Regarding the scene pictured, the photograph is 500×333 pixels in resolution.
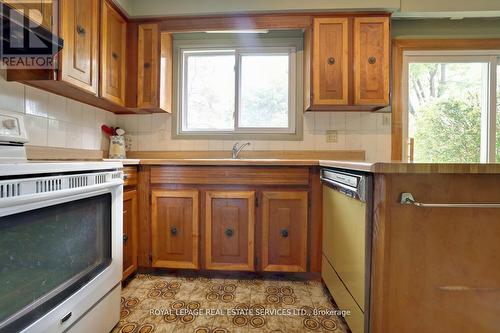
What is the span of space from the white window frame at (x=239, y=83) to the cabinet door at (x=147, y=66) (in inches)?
12.7

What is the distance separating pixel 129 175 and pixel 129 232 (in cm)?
41

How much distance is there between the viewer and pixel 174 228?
5.72ft

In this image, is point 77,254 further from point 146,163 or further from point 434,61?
point 434,61

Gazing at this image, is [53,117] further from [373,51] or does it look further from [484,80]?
[484,80]

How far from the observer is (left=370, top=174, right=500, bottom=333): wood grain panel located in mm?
896

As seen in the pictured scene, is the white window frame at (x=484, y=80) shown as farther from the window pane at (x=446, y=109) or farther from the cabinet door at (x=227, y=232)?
the cabinet door at (x=227, y=232)

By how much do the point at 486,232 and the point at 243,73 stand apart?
82.2 inches

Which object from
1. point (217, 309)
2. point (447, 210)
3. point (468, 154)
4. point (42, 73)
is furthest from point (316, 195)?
point (42, 73)

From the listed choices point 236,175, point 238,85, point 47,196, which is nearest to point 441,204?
point 236,175

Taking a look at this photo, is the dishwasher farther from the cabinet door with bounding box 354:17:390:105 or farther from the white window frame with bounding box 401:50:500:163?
the white window frame with bounding box 401:50:500:163

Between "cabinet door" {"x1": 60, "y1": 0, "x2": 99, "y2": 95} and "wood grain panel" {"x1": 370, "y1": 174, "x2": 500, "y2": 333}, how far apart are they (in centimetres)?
177

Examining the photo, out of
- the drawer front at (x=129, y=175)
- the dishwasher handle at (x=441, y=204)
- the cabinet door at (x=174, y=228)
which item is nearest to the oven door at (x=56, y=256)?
the drawer front at (x=129, y=175)

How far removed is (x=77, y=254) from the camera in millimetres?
945

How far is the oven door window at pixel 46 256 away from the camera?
0.68 m
